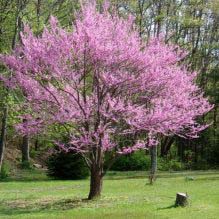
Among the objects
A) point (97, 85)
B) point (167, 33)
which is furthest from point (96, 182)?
point (167, 33)

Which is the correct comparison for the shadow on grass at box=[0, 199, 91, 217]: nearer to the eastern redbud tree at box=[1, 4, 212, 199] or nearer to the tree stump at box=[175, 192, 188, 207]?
the eastern redbud tree at box=[1, 4, 212, 199]

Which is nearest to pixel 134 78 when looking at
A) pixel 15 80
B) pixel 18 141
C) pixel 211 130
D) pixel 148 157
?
pixel 15 80

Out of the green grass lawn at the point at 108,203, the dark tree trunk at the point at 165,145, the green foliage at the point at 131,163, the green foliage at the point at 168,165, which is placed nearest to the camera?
the green grass lawn at the point at 108,203

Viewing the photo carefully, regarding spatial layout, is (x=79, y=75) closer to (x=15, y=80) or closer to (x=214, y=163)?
(x=15, y=80)

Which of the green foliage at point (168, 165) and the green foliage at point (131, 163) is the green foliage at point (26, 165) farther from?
the green foliage at point (168, 165)

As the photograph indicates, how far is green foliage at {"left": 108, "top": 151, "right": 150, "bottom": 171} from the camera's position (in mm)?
38528

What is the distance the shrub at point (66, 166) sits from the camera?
28250 millimetres

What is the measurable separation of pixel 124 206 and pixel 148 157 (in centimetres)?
2492

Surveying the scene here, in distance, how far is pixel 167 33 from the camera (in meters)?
41.7

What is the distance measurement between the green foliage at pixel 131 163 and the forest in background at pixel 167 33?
5228 mm

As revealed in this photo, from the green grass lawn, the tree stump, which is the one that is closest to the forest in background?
the green grass lawn

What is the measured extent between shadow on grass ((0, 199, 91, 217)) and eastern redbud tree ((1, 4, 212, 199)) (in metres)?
1.18

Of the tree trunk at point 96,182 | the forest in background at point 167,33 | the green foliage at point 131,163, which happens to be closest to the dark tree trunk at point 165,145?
the forest in background at point 167,33

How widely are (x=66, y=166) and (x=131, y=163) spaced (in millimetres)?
11278
